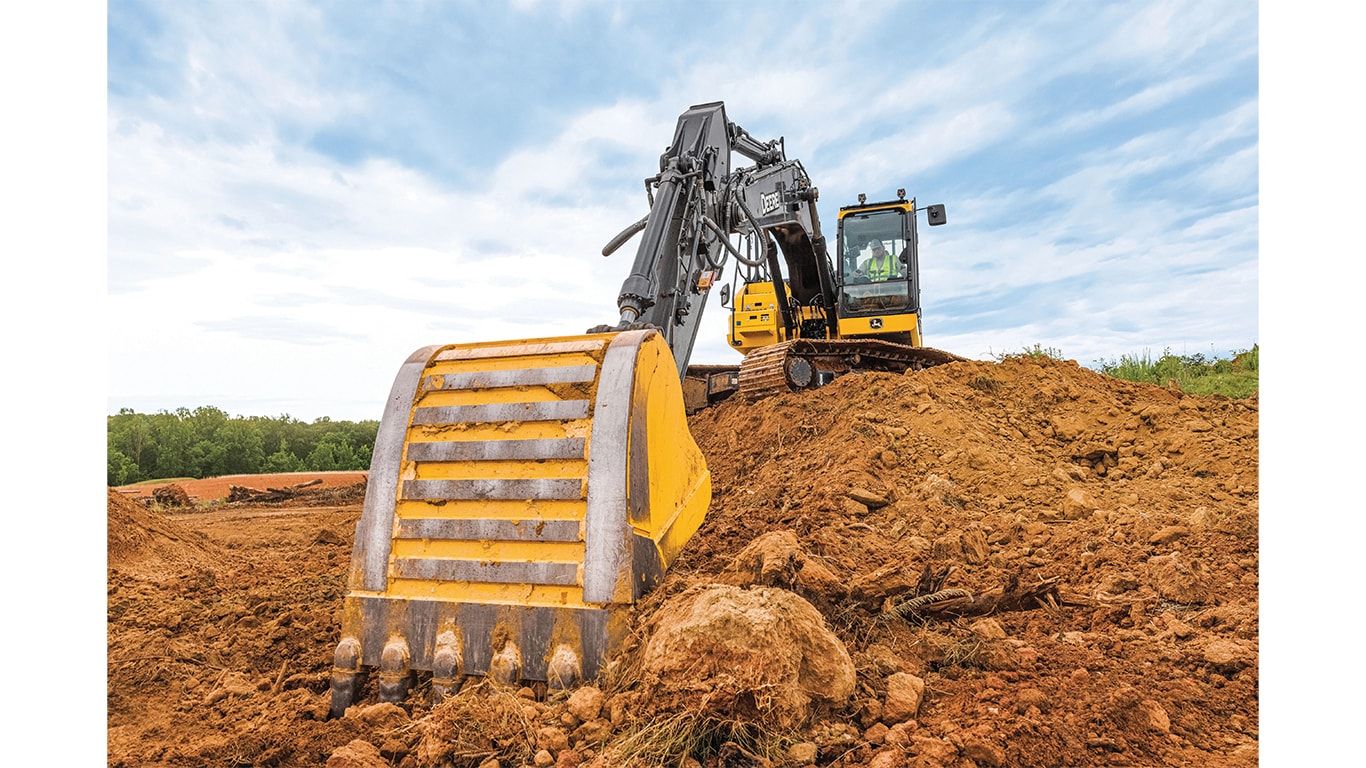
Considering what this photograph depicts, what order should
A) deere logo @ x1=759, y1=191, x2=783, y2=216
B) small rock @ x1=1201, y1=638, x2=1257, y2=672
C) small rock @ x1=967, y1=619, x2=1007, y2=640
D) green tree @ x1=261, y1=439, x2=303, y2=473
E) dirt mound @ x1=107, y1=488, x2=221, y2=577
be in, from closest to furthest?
small rock @ x1=1201, y1=638, x2=1257, y2=672 < small rock @ x1=967, y1=619, x2=1007, y2=640 < dirt mound @ x1=107, y1=488, x2=221, y2=577 < deere logo @ x1=759, y1=191, x2=783, y2=216 < green tree @ x1=261, y1=439, x2=303, y2=473

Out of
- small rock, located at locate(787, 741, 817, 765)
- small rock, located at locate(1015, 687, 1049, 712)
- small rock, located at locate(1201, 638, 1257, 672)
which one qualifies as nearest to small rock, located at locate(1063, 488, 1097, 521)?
small rock, located at locate(1201, 638, 1257, 672)

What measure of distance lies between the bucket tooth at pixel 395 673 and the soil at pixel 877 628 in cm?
6

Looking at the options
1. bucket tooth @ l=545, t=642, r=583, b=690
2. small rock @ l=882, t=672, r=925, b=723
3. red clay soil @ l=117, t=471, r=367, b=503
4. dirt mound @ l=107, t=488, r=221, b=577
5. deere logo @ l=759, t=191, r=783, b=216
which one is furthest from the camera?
red clay soil @ l=117, t=471, r=367, b=503

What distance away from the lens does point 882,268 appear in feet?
32.3

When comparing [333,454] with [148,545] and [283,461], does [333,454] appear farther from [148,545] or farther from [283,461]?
[148,545]

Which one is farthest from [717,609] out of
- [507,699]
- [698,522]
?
[698,522]

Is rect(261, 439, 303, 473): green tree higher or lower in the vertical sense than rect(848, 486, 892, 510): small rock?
lower

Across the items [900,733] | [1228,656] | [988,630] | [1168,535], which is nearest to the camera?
[900,733]

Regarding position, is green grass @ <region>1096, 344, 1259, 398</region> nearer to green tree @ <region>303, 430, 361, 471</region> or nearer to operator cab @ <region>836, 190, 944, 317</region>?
operator cab @ <region>836, 190, 944, 317</region>

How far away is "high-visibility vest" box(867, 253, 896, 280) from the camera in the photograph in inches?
386

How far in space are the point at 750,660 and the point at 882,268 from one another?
842cm

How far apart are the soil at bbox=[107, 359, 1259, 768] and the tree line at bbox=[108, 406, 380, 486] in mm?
8119

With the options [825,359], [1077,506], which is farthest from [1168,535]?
[825,359]

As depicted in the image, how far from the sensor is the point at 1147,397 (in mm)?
7516
